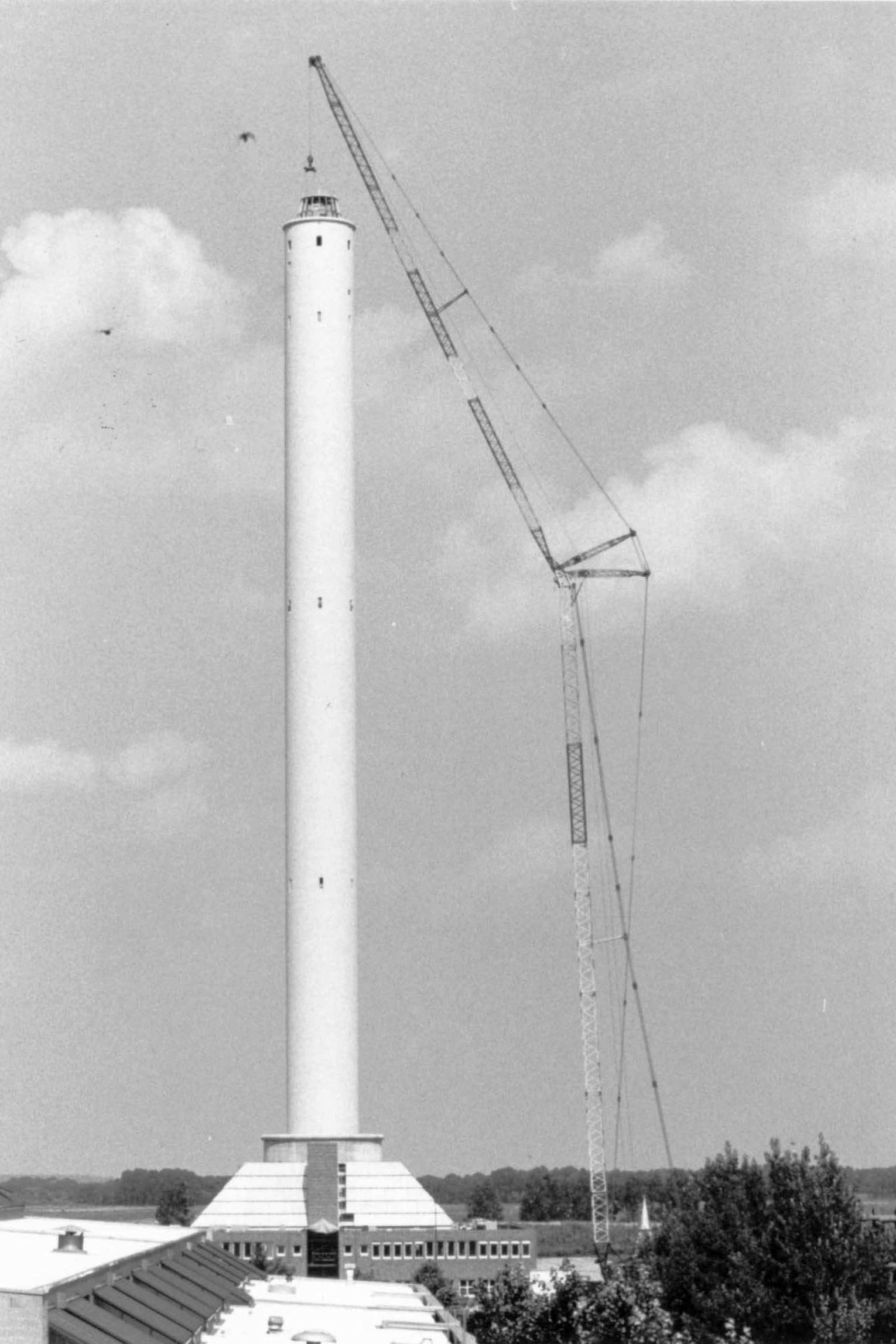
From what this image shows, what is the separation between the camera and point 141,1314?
46469mm

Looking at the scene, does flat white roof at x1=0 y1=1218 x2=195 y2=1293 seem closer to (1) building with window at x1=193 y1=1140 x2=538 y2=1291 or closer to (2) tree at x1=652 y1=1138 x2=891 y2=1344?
(2) tree at x1=652 y1=1138 x2=891 y2=1344

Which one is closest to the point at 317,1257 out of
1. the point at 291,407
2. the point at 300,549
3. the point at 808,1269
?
the point at 808,1269

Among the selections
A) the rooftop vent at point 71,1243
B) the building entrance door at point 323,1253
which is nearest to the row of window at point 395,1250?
the building entrance door at point 323,1253

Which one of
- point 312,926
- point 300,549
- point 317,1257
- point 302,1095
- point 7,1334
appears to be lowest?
point 7,1334

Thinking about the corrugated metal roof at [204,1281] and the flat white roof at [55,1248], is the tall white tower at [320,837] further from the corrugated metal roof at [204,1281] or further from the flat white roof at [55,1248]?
the corrugated metal roof at [204,1281]

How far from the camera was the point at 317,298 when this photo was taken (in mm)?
160125

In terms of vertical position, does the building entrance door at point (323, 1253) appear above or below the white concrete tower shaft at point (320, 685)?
below

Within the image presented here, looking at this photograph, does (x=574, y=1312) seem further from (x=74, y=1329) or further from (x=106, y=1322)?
(x=74, y=1329)

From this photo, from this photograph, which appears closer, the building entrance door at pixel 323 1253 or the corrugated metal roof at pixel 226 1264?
the corrugated metal roof at pixel 226 1264

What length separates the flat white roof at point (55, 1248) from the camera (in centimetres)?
4394

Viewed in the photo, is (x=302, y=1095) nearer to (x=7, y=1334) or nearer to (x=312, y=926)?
(x=312, y=926)

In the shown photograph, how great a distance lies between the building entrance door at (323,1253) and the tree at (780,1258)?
17961 millimetres

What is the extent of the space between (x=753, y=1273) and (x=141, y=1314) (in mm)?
73665

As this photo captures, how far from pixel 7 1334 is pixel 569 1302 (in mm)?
58006
